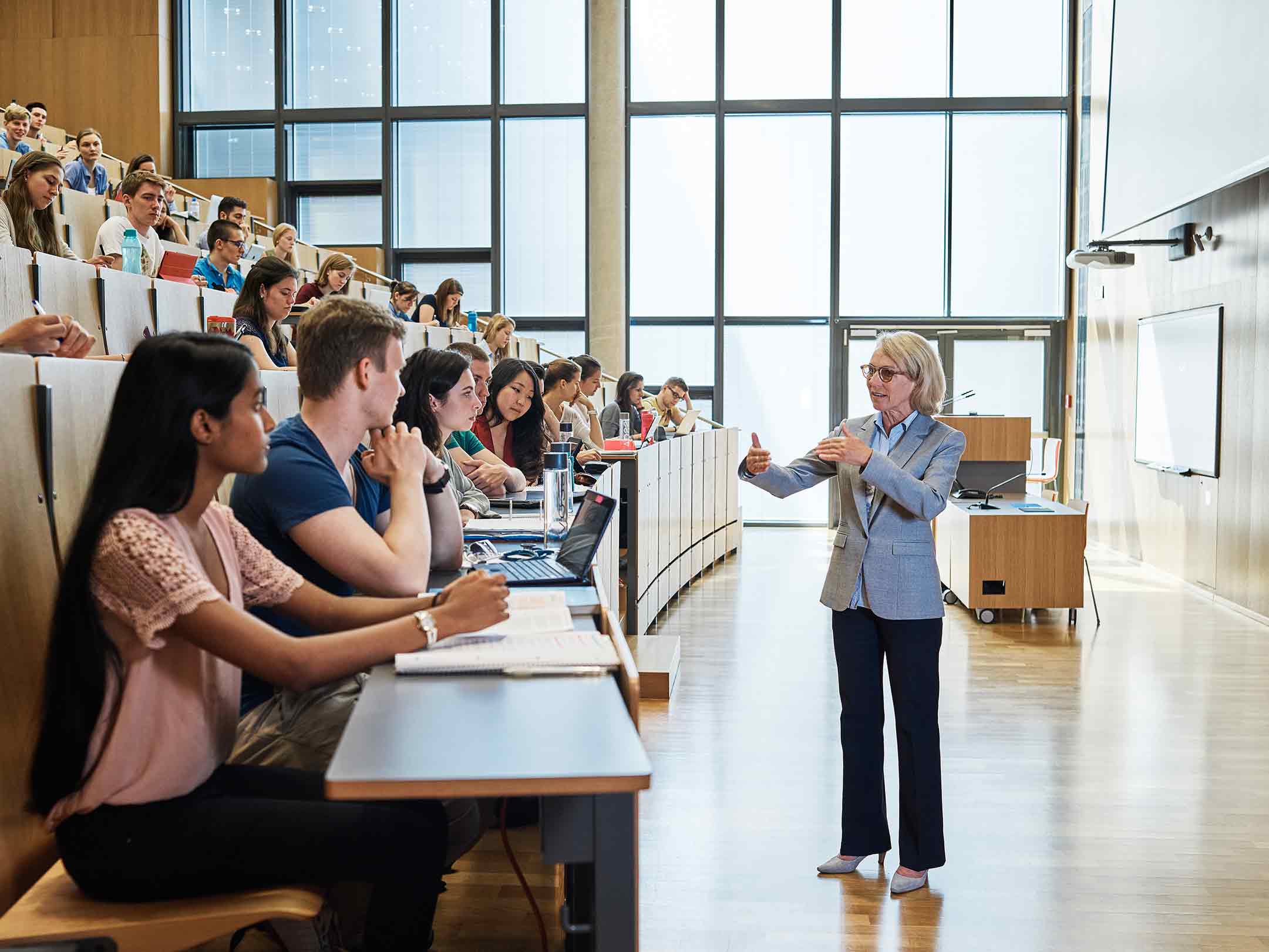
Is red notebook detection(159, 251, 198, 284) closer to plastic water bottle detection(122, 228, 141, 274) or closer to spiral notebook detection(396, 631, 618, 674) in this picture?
plastic water bottle detection(122, 228, 141, 274)

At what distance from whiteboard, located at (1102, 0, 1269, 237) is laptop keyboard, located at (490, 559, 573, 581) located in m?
5.30

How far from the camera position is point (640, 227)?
12047 millimetres

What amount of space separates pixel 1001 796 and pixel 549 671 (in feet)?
8.52

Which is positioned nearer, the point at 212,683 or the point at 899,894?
the point at 212,683

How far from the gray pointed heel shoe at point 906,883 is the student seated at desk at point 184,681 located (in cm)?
167

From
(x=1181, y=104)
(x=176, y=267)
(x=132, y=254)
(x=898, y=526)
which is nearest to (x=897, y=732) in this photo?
(x=898, y=526)

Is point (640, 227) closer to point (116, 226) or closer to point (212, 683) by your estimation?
point (116, 226)

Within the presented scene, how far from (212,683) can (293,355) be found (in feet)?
12.8

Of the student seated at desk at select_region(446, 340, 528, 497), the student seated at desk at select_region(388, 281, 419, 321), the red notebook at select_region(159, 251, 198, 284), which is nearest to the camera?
the student seated at desk at select_region(446, 340, 528, 497)

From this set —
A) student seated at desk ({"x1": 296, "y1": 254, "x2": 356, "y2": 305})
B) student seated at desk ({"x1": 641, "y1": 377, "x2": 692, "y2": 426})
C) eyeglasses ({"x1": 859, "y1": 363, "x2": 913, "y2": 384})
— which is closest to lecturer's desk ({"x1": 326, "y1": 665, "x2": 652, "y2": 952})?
eyeglasses ({"x1": 859, "y1": 363, "x2": 913, "y2": 384})

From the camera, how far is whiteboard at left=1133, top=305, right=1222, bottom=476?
25.8ft

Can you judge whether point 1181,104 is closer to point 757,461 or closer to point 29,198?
point 757,461

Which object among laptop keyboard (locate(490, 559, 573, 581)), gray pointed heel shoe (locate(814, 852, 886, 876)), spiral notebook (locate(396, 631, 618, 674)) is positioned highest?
laptop keyboard (locate(490, 559, 573, 581))

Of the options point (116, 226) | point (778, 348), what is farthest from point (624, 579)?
point (778, 348)
